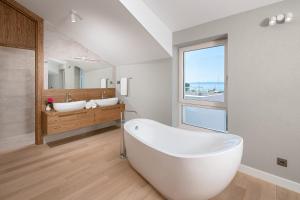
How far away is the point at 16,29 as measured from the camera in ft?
8.69

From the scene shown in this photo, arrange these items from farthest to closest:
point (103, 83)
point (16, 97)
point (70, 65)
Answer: point (103, 83)
point (70, 65)
point (16, 97)

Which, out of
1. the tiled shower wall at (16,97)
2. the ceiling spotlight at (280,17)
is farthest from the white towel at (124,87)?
the ceiling spotlight at (280,17)

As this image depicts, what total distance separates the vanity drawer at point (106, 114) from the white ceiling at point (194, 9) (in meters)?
2.13

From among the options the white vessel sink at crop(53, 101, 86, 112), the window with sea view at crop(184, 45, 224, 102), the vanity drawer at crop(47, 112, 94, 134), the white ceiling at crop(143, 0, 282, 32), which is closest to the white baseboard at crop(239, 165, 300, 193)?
the window with sea view at crop(184, 45, 224, 102)

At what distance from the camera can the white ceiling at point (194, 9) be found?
6.36ft

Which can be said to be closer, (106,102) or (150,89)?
(150,89)

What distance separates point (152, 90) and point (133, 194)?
2106 millimetres

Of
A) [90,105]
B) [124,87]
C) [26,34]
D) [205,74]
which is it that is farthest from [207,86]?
[26,34]

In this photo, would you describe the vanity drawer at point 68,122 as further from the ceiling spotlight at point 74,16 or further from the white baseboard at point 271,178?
the white baseboard at point 271,178

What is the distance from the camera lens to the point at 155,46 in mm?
2773

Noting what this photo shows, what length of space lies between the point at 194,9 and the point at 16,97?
335cm

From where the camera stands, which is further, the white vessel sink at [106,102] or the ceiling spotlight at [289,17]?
the white vessel sink at [106,102]

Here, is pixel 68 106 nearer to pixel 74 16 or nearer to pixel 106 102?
pixel 106 102

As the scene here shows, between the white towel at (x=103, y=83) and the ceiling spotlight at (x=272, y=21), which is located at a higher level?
the ceiling spotlight at (x=272, y=21)
